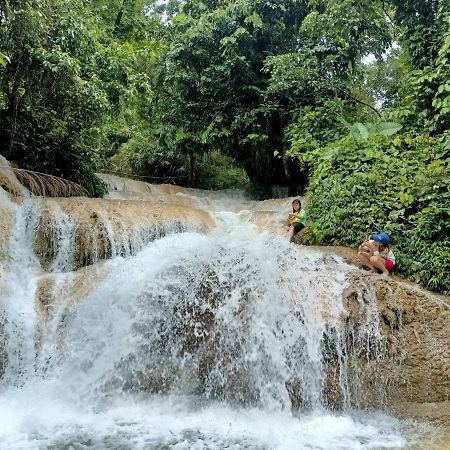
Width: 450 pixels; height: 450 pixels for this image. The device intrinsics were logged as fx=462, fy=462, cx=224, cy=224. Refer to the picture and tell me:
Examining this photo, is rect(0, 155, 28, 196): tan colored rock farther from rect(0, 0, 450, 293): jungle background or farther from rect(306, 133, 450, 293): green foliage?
rect(306, 133, 450, 293): green foliage

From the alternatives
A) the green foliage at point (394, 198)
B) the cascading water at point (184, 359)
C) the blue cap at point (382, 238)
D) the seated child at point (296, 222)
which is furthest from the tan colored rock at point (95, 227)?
the blue cap at point (382, 238)

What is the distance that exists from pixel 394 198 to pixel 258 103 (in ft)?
24.3

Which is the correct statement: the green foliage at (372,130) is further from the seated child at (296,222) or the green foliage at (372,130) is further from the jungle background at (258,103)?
the seated child at (296,222)

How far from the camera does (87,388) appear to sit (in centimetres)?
511

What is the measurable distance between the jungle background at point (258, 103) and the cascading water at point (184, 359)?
2.10 m

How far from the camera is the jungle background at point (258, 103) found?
25.6 ft

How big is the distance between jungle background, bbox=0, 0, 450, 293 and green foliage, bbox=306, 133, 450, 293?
0.02 m

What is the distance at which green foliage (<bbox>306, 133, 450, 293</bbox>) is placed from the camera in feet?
22.2

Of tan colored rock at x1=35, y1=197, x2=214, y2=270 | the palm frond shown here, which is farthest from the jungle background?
tan colored rock at x1=35, y1=197, x2=214, y2=270

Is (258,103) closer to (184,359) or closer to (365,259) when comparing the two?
(365,259)

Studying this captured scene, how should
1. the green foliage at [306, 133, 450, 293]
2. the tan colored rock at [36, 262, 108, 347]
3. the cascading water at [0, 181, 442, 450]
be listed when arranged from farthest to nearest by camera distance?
the green foliage at [306, 133, 450, 293] < the tan colored rock at [36, 262, 108, 347] < the cascading water at [0, 181, 442, 450]

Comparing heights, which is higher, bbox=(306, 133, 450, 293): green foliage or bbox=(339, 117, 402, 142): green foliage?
bbox=(339, 117, 402, 142): green foliage

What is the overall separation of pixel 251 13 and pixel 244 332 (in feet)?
35.2

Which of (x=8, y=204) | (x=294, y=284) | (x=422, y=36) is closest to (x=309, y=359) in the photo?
(x=294, y=284)
